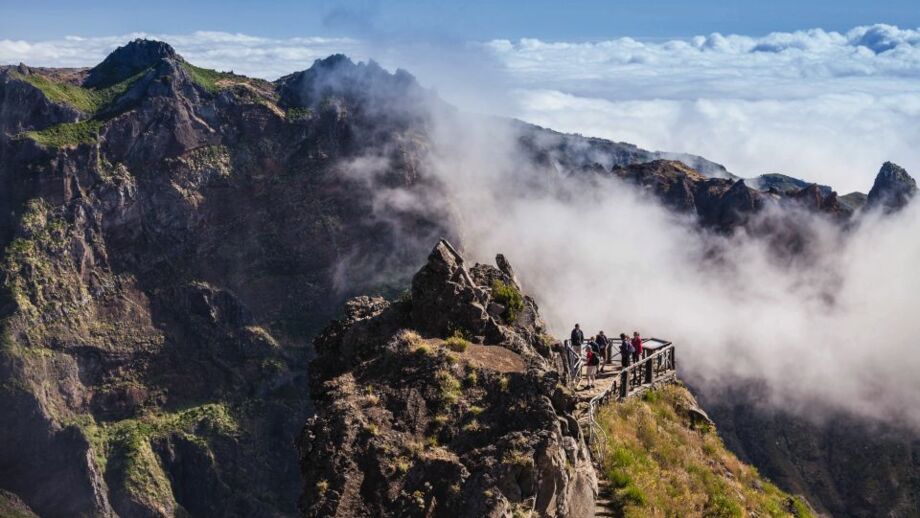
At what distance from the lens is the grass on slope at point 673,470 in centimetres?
3762

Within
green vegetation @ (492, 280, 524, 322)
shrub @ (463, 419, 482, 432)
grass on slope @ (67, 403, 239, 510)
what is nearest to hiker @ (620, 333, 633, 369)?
green vegetation @ (492, 280, 524, 322)

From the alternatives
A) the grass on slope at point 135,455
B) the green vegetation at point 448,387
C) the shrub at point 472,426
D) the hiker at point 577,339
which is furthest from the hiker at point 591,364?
the grass on slope at point 135,455

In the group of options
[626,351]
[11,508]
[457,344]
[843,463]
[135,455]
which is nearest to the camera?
[457,344]

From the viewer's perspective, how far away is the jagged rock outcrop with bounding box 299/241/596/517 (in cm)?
2723

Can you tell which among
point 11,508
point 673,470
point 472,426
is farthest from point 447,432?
point 11,508

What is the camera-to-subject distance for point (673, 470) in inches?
1658

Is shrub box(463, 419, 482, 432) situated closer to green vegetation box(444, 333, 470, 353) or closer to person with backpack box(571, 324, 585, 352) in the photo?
green vegetation box(444, 333, 470, 353)

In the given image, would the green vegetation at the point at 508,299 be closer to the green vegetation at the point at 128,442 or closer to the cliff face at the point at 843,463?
the cliff face at the point at 843,463

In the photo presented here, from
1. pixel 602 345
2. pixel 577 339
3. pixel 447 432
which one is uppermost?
pixel 447 432

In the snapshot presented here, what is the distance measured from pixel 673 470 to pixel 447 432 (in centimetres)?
1595

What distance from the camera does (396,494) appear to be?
27469 millimetres

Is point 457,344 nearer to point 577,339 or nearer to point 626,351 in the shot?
point 577,339

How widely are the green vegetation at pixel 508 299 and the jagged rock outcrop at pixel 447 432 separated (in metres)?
4.84

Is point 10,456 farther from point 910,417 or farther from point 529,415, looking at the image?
point 529,415
